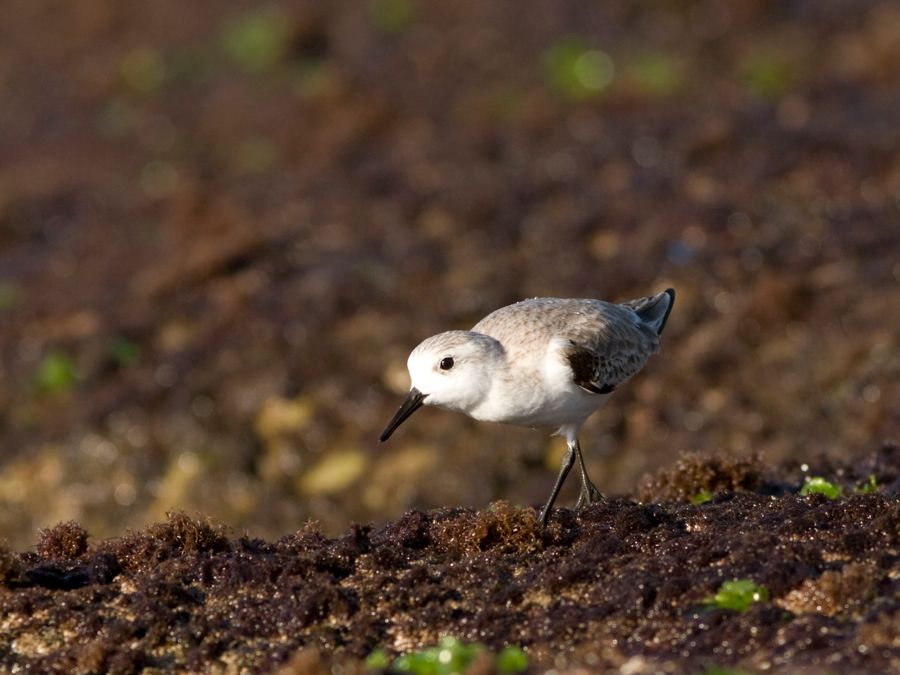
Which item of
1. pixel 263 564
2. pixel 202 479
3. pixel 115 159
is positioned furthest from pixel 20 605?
pixel 115 159

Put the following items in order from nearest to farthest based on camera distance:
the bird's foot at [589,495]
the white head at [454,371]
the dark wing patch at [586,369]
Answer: the white head at [454,371]
the dark wing patch at [586,369]
the bird's foot at [589,495]

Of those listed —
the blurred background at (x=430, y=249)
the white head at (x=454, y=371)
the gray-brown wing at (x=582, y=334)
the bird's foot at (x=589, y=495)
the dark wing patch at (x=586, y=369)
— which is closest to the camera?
the white head at (x=454, y=371)

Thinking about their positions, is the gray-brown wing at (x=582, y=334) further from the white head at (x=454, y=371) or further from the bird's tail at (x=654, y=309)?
the bird's tail at (x=654, y=309)

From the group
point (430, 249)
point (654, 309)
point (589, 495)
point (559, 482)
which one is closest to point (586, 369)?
point (559, 482)

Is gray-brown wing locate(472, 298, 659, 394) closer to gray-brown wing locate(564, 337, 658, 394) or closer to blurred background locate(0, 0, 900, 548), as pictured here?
gray-brown wing locate(564, 337, 658, 394)

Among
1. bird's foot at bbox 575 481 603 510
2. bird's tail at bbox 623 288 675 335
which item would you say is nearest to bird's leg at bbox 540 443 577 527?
bird's foot at bbox 575 481 603 510

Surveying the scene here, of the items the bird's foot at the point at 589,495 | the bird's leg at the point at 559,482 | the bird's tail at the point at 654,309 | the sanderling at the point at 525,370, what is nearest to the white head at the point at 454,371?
the sanderling at the point at 525,370

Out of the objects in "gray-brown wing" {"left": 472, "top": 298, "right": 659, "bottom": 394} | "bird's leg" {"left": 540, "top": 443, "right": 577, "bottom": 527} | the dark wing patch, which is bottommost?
"bird's leg" {"left": 540, "top": 443, "right": 577, "bottom": 527}

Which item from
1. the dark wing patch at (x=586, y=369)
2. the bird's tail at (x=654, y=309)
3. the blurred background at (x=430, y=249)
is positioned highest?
the blurred background at (x=430, y=249)
